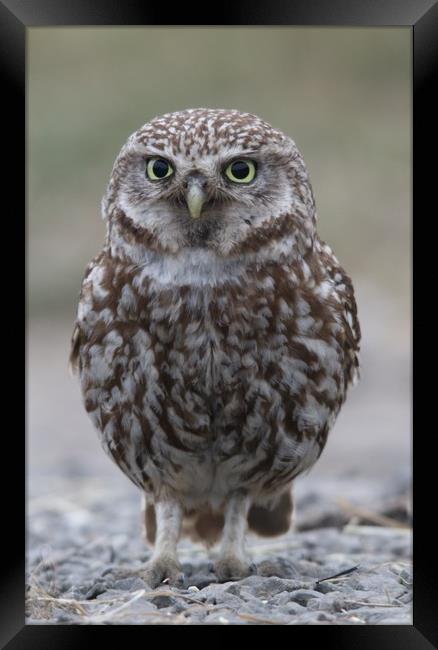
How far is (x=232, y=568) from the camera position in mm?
4184

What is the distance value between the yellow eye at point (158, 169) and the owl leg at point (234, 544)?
4.61 feet

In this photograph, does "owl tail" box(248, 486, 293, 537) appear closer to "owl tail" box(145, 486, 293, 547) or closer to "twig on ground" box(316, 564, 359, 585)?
"owl tail" box(145, 486, 293, 547)

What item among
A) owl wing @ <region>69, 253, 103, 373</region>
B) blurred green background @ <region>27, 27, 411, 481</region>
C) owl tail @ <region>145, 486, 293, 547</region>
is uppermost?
blurred green background @ <region>27, 27, 411, 481</region>

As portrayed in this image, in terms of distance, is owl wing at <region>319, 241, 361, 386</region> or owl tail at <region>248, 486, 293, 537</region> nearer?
owl wing at <region>319, 241, 361, 386</region>

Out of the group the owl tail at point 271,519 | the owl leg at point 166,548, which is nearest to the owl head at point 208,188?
the owl leg at point 166,548

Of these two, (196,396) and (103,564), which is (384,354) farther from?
(196,396)

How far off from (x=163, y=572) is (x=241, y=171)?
161 centimetres

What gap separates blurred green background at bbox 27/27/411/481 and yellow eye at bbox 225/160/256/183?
638 cm

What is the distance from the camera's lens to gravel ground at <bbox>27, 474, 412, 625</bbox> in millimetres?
3111

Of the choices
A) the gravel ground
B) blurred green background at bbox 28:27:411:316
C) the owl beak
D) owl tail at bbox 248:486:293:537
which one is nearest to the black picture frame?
the gravel ground

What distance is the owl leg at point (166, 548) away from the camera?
4.08 meters

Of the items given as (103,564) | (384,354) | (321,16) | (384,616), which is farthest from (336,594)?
(384,354)

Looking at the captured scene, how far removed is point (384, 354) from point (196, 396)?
6614 mm

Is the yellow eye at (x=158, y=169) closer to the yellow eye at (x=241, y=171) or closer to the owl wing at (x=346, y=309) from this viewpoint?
the yellow eye at (x=241, y=171)
